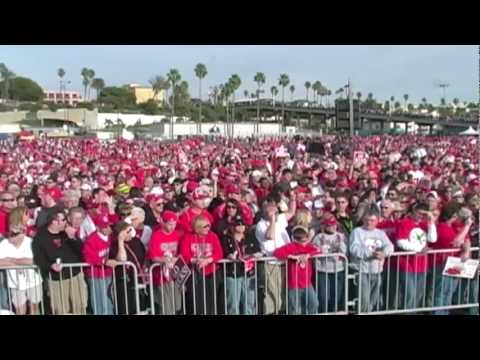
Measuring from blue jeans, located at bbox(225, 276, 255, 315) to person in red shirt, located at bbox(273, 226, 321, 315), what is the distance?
41 centimetres

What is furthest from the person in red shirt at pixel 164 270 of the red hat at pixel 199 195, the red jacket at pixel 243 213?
the red hat at pixel 199 195

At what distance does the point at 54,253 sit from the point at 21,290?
53cm

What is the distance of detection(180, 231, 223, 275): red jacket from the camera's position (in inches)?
212

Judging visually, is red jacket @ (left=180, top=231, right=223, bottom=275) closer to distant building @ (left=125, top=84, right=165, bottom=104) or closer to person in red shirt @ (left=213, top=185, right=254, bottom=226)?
person in red shirt @ (left=213, top=185, right=254, bottom=226)

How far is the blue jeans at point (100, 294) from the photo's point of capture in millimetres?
5438

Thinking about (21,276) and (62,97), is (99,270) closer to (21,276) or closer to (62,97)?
(21,276)

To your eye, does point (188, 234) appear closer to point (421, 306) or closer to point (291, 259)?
point (291, 259)

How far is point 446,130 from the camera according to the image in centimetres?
4669

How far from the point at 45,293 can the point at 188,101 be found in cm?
7469

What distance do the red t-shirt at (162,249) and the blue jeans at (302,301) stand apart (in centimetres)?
131
